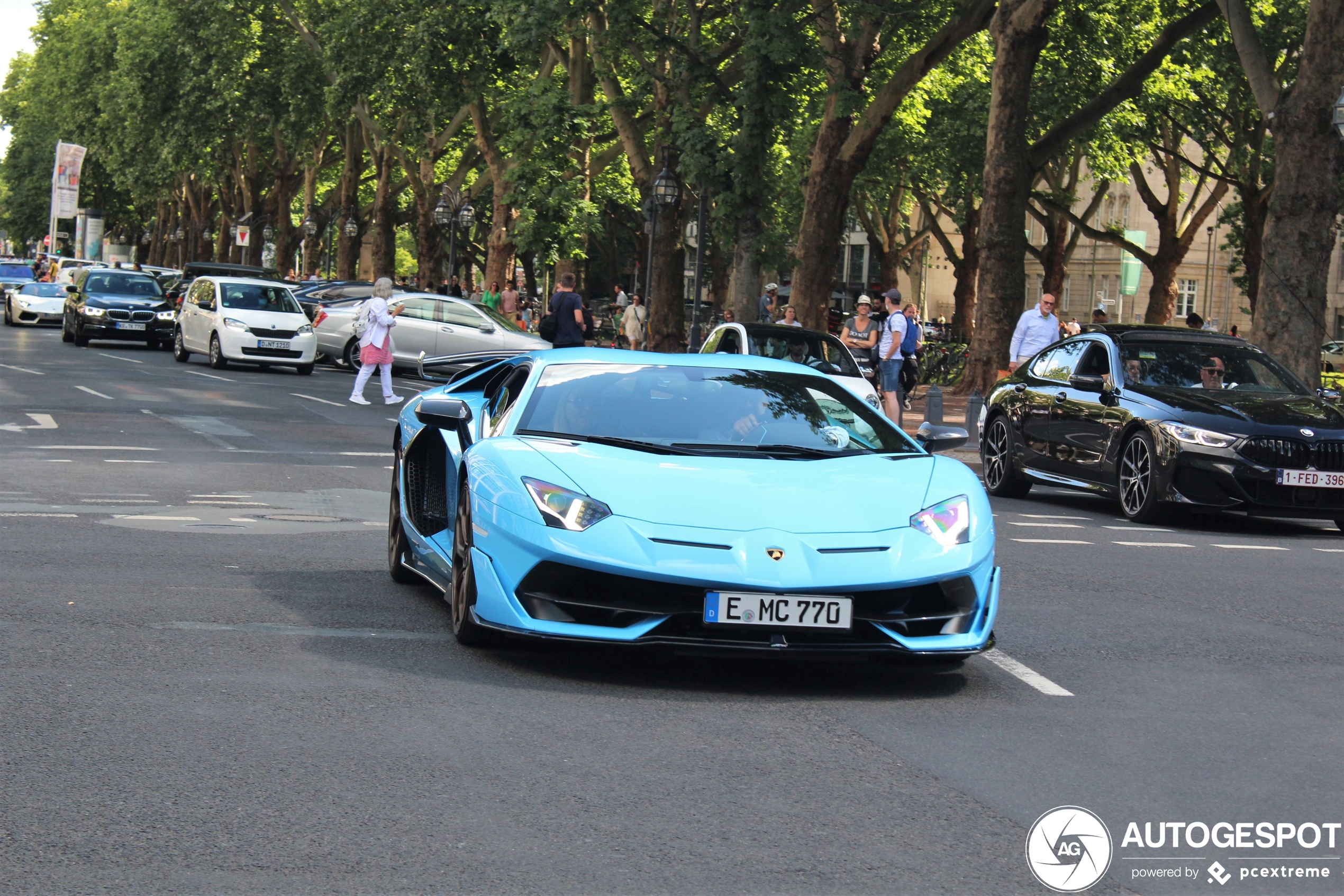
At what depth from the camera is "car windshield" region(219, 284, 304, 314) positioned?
33.6 meters

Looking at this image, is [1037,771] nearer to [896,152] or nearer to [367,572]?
[367,572]

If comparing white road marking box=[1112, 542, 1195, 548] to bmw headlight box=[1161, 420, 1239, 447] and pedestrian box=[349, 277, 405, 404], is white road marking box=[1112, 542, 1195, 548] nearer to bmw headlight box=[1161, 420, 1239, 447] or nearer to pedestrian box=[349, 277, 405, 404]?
bmw headlight box=[1161, 420, 1239, 447]

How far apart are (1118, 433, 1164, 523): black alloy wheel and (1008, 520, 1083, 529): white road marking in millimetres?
709

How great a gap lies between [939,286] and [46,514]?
101 m

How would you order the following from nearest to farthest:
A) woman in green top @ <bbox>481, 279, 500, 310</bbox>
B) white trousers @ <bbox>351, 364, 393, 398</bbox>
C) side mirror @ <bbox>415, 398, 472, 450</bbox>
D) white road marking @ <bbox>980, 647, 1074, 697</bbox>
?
white road marking @ <bbox>980, 647, 1074, 697</bbox> → side mirror @ <bbox>415, 398, 472, 450</bbox> → white trousers @ <bbox>351, 364, 393, 398</bbox> → woman in green top @ <bbox>481, 279, 500, 310</bbox>

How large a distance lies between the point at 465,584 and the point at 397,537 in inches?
79.3

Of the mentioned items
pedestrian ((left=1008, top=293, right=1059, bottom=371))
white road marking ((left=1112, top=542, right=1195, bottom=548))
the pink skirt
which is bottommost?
white road marking ((left=1112, top=542, right=1195, bottom=548))

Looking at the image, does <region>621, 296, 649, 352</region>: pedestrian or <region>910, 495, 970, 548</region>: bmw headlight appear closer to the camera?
<region>910, 495, 970, 548</region>: bmw headlight

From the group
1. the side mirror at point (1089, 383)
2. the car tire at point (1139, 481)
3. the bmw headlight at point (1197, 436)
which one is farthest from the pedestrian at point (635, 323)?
the bmw headlight at point (1197, 436)

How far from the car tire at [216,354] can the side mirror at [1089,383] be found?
20779mm

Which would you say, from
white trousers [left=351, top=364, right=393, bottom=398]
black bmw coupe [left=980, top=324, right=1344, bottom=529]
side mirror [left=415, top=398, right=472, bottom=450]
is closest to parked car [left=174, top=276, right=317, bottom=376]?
white trousers [left=351, top=364, right=393, bottom=398]

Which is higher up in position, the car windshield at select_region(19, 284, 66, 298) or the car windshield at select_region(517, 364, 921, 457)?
the car windshield at select_region(19, 284, 66, 298)

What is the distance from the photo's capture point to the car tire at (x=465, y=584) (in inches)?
285

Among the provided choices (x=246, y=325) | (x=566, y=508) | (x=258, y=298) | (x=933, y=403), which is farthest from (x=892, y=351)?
(x=566, y=508)
